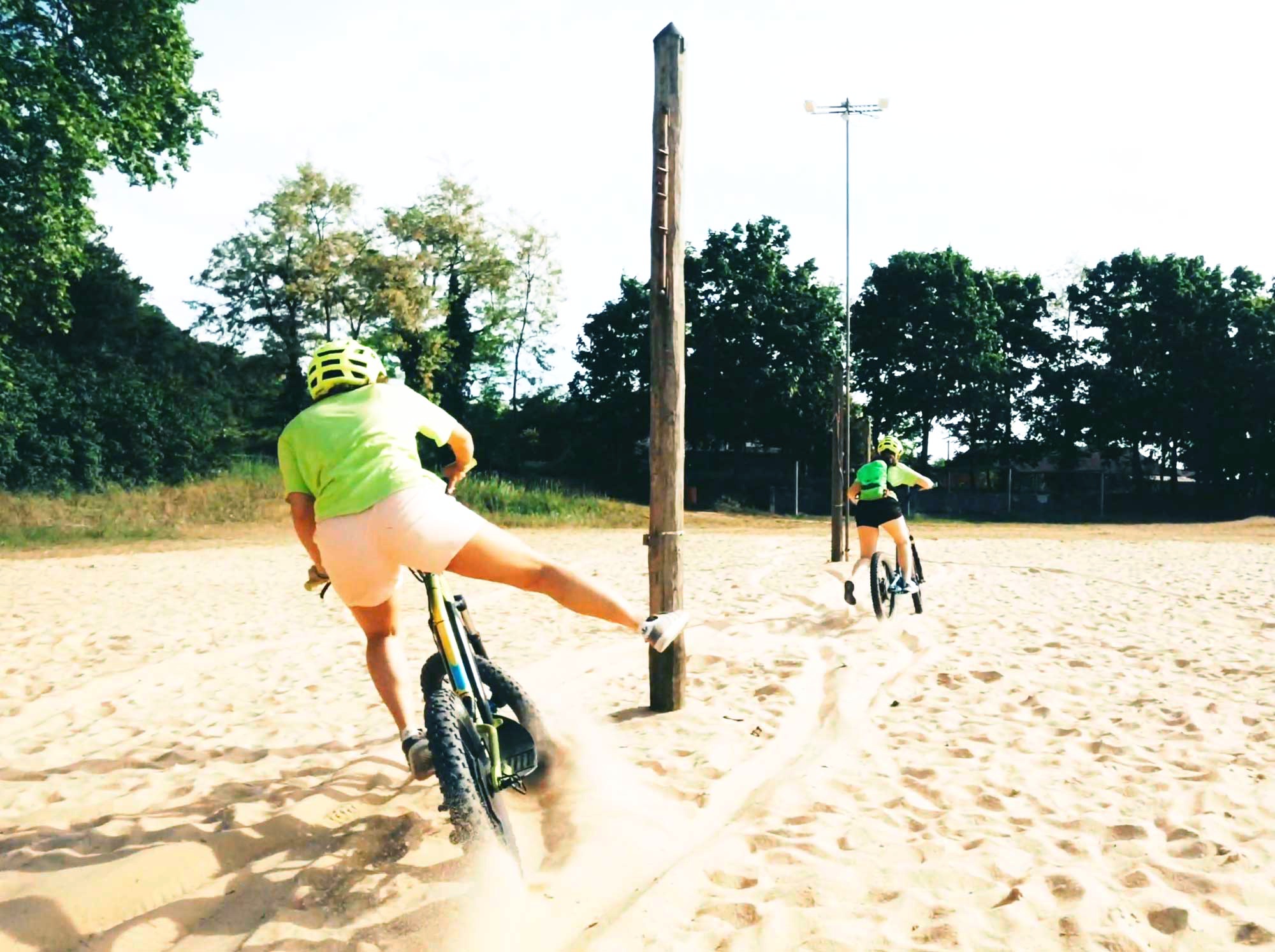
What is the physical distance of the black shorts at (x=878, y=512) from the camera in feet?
33.8

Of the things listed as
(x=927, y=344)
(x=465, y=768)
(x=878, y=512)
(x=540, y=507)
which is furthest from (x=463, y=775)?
(x=927, y=344)

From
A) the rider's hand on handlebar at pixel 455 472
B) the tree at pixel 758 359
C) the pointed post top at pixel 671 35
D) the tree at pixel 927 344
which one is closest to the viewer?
the rider's hand on handlebar at pixel 455 472

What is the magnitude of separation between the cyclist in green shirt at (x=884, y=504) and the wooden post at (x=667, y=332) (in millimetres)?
4272

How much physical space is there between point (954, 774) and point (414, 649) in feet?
16.8

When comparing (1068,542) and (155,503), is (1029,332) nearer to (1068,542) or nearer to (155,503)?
(1068,542)

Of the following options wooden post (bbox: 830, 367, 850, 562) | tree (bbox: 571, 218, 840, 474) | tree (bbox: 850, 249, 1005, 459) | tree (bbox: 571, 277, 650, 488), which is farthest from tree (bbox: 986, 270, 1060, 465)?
wooden post (bbox: 830, 367, 850, 562)

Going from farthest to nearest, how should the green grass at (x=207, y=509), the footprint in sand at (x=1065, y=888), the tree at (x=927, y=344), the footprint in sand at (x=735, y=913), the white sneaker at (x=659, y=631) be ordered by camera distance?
the tree at (x=927, y=344) < the green grass at (x=207, y=509) < the white sneaker at (x=659, y=631) < the footprint in sand at (x=1065, y=888) < the footprint in sand at (x=735, y=913)

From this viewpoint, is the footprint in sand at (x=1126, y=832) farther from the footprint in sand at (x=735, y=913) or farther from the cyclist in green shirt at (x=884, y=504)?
the cyclist in green shirt at (x=884, y=504)

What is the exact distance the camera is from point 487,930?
11.0 feet

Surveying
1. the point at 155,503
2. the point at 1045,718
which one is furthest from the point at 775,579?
the point at 155,503

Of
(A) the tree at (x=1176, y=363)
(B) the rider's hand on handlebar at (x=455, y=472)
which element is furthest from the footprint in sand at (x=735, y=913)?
(A) the tree at (x=1176, y=363)

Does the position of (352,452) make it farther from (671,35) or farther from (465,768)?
(671,35)

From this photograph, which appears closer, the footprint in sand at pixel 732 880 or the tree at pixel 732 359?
the footprint in sand at pixel 732 880

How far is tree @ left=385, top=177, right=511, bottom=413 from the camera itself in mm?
43719
